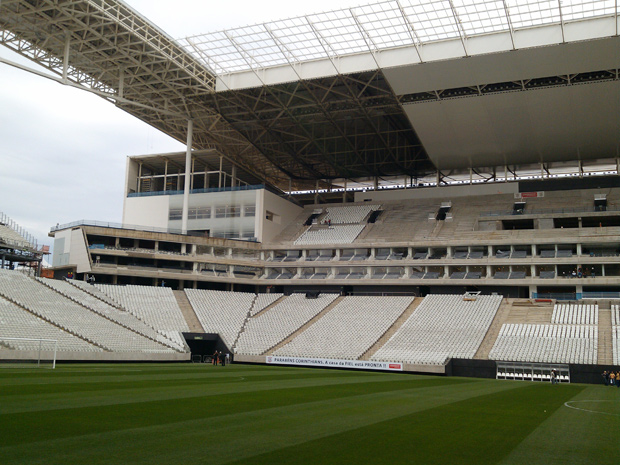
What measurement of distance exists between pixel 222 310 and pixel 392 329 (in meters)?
18.7

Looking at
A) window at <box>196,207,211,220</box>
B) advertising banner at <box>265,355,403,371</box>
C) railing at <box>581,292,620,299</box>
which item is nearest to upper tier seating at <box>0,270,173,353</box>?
advertising banner at <box>265,355,403,371</box>

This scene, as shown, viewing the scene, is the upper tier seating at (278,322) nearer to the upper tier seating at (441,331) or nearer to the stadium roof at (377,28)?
the upper tier seating at (441,331)

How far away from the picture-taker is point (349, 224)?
238ft

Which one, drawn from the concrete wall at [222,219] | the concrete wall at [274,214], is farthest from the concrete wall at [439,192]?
the concrete wall at [222,219]

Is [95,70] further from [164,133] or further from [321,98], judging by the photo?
[321,98]

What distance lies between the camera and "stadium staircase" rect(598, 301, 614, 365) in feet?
127

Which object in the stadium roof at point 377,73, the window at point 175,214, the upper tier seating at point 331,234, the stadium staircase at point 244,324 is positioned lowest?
the stadium staircase at point 244,324

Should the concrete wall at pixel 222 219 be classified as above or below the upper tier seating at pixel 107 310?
above

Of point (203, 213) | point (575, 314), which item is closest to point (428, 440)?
point (575, 314)

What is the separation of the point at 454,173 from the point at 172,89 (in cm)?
3966

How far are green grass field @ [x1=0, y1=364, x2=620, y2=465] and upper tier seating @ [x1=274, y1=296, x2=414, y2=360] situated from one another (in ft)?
89.1

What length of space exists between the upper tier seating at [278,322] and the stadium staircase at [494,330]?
58.6ft

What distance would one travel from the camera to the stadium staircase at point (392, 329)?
45.8 m

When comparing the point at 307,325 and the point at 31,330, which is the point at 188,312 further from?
the point at 31,330
